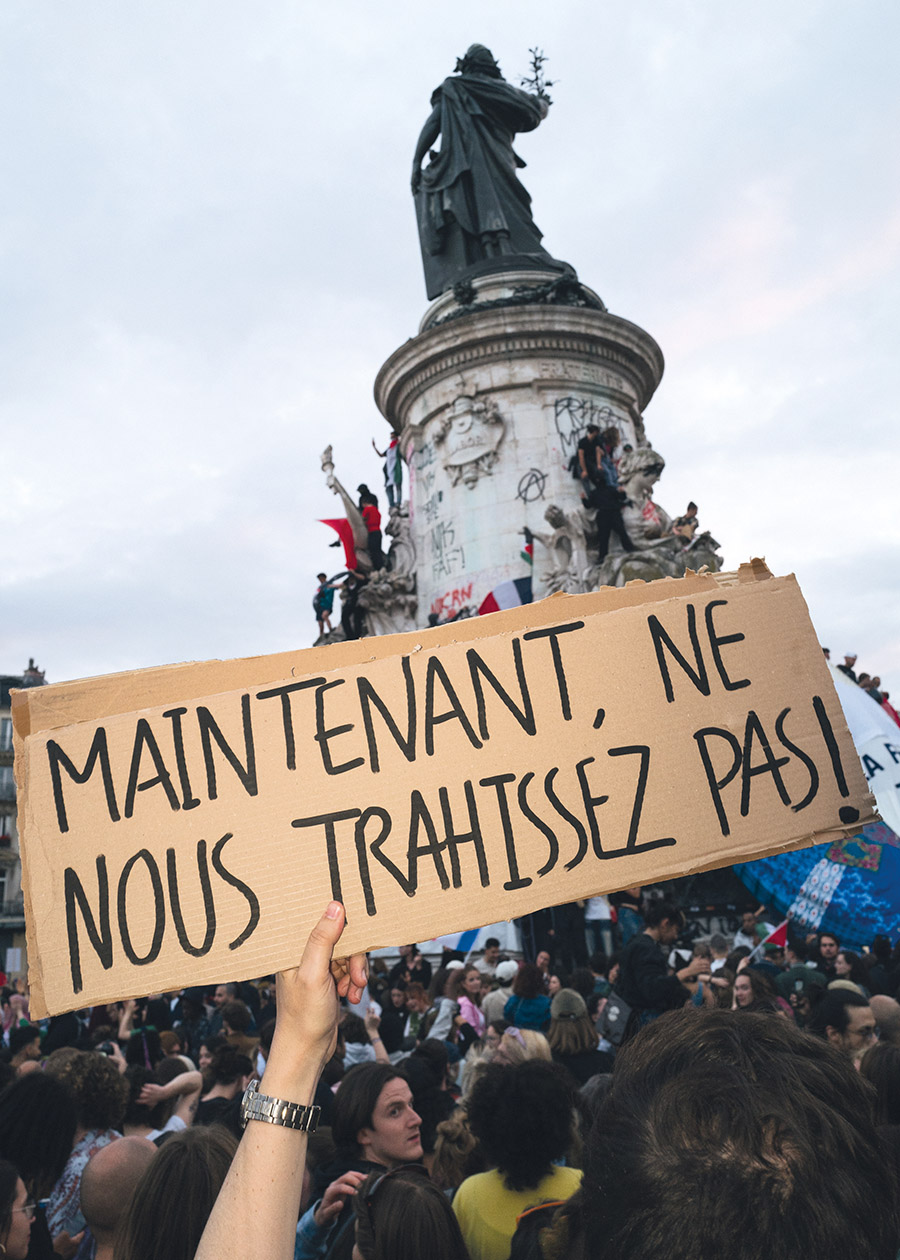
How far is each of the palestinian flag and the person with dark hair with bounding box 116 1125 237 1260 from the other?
43.9ft

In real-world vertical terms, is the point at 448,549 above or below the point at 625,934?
above

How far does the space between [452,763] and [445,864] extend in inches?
8.8

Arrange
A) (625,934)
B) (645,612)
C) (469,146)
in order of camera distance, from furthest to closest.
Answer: (469,146)
(625,934)
(645,612)

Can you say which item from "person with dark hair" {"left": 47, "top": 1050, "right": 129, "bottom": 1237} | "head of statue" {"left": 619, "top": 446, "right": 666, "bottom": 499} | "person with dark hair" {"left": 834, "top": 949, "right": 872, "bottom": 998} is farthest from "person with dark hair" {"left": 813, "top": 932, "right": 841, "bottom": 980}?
"head of statue" {"left": 619, "top": 446, "right": 666, "bottom": 499}

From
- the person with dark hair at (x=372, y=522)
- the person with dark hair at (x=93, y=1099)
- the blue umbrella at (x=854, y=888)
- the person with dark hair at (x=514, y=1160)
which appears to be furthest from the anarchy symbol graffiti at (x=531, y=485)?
the person with dark hair at (x=514, y=1160)

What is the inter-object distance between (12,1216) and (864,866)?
275 inches

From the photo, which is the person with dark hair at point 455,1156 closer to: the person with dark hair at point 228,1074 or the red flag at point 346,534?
the person with dark hair at point 228,1074

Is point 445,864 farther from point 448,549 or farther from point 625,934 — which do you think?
point 448,549

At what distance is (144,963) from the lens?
1.97m

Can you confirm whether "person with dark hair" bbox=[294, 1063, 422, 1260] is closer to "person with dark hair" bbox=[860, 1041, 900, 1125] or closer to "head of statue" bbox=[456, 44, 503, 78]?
"person with dark hair" bbox=[860, 1041, 900, 1125]

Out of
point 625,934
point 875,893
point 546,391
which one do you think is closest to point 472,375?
point 546,391

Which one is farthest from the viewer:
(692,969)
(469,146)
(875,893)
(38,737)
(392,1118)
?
(469,146)

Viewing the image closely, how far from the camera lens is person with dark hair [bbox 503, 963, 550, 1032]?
6.45m

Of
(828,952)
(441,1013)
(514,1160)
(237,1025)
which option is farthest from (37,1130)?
(828,952)
